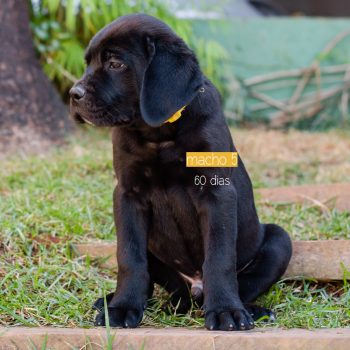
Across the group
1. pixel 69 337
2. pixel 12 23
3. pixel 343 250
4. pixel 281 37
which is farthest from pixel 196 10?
pixel 69 337

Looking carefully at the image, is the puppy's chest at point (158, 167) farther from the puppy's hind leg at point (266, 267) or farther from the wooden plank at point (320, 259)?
the wooden plank at point (320, 259)

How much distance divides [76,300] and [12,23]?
3.62 m

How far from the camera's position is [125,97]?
9.06 ft

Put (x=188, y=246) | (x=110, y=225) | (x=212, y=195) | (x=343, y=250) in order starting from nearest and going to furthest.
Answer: (x=212, y=195), (x=188, y=246), (x=343, y=250), (x=110, y=225)

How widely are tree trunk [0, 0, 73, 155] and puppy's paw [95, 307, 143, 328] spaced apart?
10.6 ft

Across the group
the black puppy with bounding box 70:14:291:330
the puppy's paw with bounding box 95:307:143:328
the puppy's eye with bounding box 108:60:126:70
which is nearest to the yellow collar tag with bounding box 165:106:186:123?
the black puppy with bounding box 70:14:291:330

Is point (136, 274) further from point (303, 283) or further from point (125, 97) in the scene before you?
point (303, 283)

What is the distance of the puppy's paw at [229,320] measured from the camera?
2492 mm

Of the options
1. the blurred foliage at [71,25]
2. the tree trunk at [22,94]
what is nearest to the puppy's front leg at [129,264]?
the tree trunk at [22,94]

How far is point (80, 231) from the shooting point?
3682 mm

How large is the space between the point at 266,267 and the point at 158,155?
686 millimetres

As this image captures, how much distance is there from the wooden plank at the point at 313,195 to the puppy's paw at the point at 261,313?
159 cm

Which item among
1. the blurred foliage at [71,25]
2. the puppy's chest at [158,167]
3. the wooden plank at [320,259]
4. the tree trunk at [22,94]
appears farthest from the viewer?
the blurred foliage at [71,25]

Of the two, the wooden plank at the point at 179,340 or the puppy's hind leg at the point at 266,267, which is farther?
the puppy's hind leg at the point at 266,267
